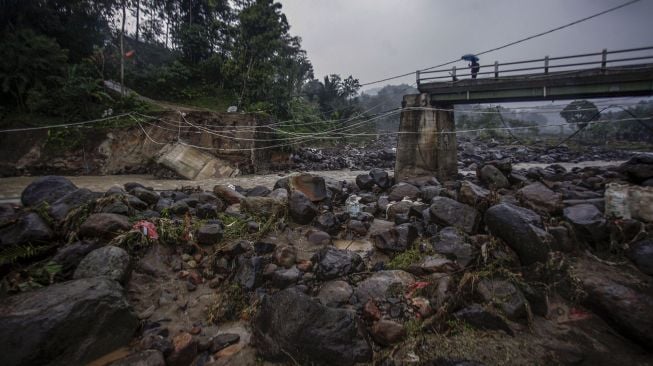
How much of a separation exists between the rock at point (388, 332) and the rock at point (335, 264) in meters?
0.92

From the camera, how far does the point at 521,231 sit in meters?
3.71

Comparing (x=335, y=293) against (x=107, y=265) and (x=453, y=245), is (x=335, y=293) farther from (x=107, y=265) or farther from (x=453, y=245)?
(x=107, y=265)

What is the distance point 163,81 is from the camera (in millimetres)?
17344

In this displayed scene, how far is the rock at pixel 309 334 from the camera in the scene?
2.53 m

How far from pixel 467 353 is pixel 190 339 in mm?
2589

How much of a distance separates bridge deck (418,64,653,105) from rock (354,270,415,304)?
29.6 feet

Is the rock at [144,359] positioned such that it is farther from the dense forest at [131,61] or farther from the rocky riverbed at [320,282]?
the dense forest at [131,61]

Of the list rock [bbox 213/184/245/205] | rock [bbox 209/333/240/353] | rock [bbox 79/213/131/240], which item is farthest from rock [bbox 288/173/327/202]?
rock [bbox 209/333/240/353]

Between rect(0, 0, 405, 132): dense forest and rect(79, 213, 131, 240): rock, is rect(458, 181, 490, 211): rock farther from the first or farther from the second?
rect(0, 0, 405, 132): dense forest

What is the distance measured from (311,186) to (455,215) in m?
2.80

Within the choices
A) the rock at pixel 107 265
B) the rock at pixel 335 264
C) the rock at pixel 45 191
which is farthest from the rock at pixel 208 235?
the rock at pixel 45 191

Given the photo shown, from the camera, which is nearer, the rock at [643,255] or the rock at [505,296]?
the rock at [505,296]

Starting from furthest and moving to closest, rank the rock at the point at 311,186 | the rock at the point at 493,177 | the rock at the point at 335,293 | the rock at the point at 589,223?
the rock at the point at 493,177
the rock at the point at 311,186
the rock at the point at 589,223
the rock at the point at 335,293

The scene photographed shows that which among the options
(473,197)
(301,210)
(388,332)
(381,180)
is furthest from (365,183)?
(388,332)
